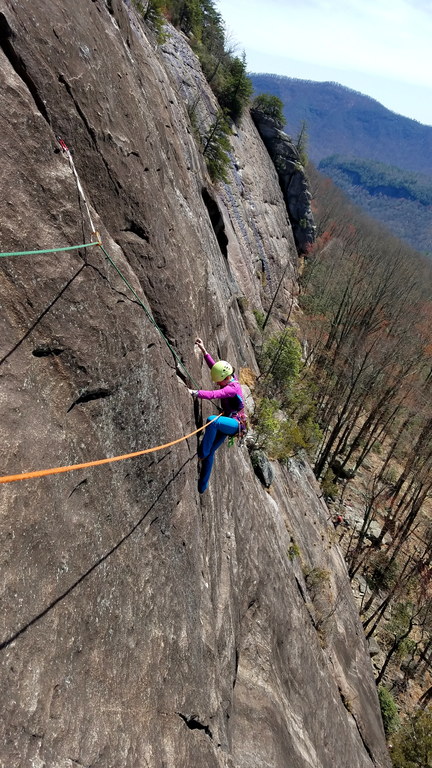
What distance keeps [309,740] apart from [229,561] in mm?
5161

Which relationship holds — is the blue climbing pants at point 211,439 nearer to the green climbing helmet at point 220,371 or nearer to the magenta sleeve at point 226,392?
the magenta sleeve at point 226,392

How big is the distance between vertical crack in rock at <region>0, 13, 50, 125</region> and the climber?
426 cm

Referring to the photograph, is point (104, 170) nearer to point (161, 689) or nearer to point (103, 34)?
point (103, 34)

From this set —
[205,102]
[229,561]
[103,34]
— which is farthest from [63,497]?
[205,102]

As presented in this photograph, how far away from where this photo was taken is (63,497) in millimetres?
4410

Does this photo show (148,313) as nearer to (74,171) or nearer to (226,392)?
(226,392)

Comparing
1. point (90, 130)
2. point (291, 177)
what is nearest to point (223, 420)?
point (90, 130)

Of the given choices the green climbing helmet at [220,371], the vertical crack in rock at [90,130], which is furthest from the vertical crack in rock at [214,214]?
the green climbing helmet at [220,371]

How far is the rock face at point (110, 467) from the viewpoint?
3965mm

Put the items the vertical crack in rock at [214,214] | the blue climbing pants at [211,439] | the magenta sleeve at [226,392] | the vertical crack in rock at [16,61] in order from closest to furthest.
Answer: the vertical crack in rock at [16,61]
the magenta sleeve at [226,392]
the blue climbing pants at [211,439]
the vertical crack in rock at [214,214]

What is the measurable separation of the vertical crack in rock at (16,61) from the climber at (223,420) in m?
4.26

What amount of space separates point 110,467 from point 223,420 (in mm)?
2529

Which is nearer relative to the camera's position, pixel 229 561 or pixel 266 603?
pixel 229 561

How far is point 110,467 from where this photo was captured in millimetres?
5184
